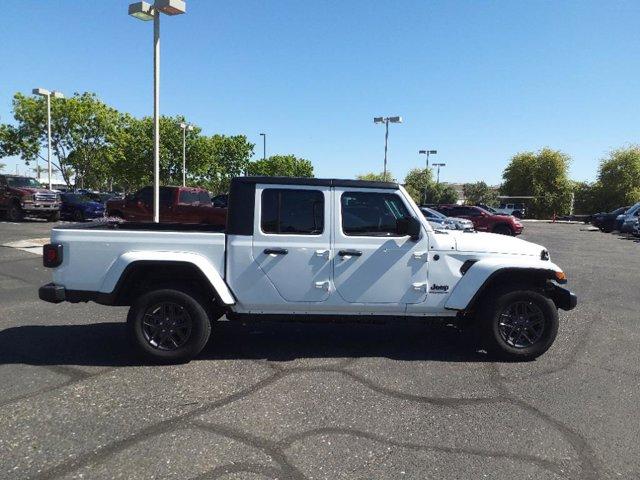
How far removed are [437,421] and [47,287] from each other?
147 inches

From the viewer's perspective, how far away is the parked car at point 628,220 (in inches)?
960

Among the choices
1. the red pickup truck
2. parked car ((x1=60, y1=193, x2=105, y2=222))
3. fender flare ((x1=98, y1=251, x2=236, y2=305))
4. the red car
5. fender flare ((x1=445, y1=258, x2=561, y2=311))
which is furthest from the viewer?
the red car

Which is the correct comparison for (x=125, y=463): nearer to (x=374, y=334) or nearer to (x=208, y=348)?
(x=208, y=348)

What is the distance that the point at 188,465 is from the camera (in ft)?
9.50

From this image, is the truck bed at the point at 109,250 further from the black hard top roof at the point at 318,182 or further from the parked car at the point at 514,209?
the parked car at the point at 514,209

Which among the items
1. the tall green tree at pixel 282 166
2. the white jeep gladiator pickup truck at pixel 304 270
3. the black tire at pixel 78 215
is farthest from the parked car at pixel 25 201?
the tall green tree at pixel 282 166

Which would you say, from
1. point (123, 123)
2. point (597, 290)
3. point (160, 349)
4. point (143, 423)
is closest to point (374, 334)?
point (160, 349)

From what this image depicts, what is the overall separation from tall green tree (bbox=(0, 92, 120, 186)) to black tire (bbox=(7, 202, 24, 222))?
16.6 metres

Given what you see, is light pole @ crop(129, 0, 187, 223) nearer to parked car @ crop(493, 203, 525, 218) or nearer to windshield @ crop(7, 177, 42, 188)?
windshield @ crop(7, 177, 42, 188)

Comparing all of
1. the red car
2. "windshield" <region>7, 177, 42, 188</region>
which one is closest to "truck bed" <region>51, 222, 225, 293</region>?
the red car

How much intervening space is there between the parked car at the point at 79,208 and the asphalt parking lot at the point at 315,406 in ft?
58.2

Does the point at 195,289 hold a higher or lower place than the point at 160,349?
higher

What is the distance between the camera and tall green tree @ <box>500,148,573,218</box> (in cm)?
5103

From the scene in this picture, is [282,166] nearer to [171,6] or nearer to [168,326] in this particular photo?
[171,6]
